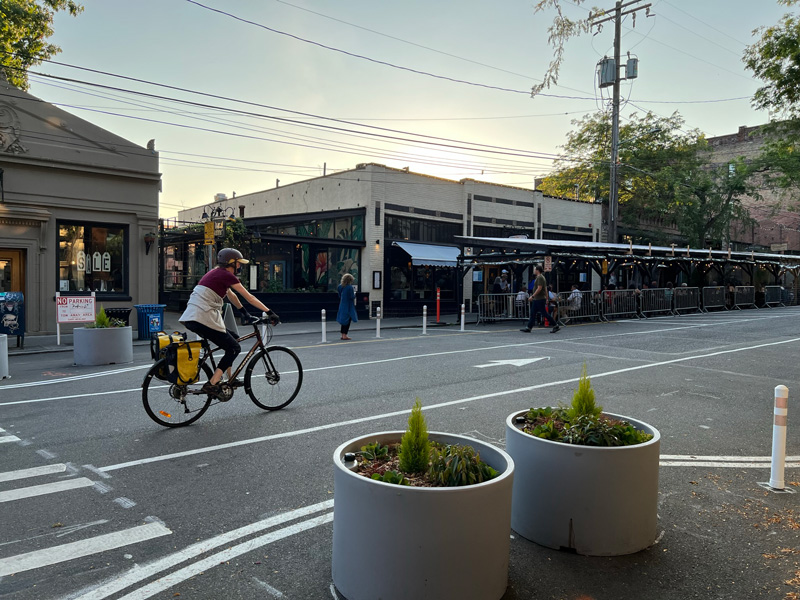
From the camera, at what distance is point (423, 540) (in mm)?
2770

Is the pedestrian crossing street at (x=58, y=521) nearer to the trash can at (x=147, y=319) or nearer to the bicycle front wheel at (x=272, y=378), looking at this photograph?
the bicycle front wheel at (x=272, y=378)

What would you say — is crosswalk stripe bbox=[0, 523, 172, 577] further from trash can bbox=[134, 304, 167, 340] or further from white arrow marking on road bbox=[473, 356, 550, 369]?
trash can bbox=[134, 304, 167, 340]

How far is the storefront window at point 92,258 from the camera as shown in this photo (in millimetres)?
17656

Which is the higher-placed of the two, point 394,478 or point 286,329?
point 394,478

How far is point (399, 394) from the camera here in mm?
8312

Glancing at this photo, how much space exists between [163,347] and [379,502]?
4.36 m

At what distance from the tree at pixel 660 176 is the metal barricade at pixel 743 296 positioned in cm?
676

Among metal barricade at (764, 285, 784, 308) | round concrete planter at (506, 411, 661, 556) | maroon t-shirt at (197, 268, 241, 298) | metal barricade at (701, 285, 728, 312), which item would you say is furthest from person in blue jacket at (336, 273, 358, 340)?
metal barricade at (764, 285, 784, 308)

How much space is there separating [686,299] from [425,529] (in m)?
27.9

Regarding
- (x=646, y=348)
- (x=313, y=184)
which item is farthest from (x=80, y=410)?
(x=313, y=184)

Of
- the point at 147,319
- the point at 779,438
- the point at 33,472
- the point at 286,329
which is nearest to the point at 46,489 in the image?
the point at 33,472

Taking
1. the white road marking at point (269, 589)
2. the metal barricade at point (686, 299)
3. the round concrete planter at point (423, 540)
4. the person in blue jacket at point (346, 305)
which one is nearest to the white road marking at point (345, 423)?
the white road marking at point (269, 589)

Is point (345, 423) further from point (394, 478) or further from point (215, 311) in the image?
point (394, 478)

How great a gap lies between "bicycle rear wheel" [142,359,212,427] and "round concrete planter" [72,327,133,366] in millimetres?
5636
